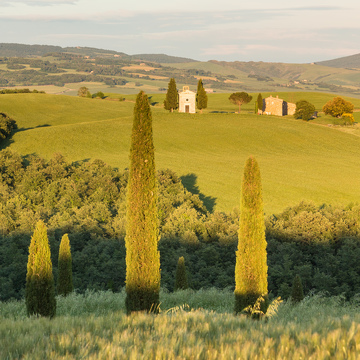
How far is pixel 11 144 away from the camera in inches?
2589

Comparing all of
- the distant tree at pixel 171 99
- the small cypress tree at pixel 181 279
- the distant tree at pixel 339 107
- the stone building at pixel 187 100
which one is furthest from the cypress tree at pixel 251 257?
the distant tree at pixel 339 107

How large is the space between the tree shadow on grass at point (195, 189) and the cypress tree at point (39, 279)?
33072 mm

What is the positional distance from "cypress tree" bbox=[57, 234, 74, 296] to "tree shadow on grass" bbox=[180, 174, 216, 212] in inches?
1093

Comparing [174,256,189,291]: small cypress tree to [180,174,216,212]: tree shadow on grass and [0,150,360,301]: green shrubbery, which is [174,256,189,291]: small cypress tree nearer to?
[0,150,360,301]: green shrubbery

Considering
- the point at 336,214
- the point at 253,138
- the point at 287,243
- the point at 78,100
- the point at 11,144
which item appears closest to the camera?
the point at 287,243

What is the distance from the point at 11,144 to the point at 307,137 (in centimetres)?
5637

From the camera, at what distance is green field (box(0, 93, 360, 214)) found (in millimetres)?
52562

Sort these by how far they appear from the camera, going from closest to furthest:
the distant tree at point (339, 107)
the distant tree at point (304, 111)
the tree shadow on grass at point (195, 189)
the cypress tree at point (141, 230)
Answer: the cypress tree at point (141, 230) → the tree shadow on grass at point (195, 189) → the distant tree at point (304, 111) → the distant tree at point (339, 107)

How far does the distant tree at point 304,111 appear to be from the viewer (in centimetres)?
10847

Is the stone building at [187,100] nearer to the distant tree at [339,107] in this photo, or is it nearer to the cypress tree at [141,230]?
the distant tree at [339,107]

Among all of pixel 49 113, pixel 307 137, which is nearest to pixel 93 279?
pixel 307 137

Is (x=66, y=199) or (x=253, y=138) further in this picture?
(x=253, y=138)

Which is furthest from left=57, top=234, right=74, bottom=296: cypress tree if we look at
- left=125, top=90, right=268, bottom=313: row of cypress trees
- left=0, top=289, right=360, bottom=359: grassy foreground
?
left=0, top=289, right=360, bottom=359: grassy foreground

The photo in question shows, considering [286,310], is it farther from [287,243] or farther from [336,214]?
[336,214]
